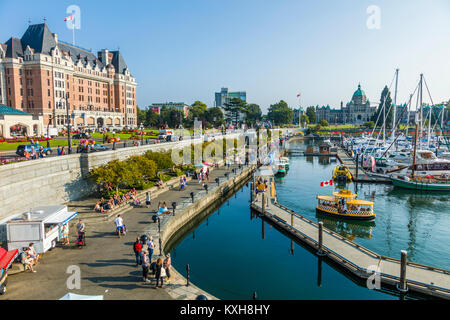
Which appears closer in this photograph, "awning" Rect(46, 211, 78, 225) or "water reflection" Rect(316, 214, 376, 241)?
"awning" Rect(46, 211, 78, 225)

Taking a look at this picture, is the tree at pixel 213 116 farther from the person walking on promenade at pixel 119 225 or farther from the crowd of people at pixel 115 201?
the person walking on promenade at pixel 119 225

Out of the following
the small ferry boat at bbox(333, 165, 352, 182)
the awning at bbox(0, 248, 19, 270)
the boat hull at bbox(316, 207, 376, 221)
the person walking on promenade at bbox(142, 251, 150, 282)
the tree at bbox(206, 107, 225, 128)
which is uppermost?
the tree at bbox(206, 107, 225, 128)

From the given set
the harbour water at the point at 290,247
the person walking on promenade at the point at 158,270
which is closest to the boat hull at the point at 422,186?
the harbour water at the point at 290,247

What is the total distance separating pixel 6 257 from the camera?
50.9ft

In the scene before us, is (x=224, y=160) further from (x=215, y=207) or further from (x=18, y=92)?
(x=18, y=92)

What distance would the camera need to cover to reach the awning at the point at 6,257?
14821 mm

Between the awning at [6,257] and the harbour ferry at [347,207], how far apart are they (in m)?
27.3

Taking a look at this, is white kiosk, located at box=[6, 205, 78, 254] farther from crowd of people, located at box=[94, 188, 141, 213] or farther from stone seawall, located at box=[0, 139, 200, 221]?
crowd of people, located at box=[94, 188, 141, 213]

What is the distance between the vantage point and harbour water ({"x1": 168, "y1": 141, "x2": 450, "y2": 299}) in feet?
63.7

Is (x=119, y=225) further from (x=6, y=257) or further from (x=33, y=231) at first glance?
(x=6, y=257)

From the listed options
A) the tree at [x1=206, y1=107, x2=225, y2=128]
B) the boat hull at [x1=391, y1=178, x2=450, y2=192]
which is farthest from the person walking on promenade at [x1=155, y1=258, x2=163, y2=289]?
the tree at [x1=206, y1=107, x2=225, y2=128]

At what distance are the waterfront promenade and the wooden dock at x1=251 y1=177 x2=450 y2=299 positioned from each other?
10696 mm

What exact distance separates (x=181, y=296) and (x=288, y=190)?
113ft
